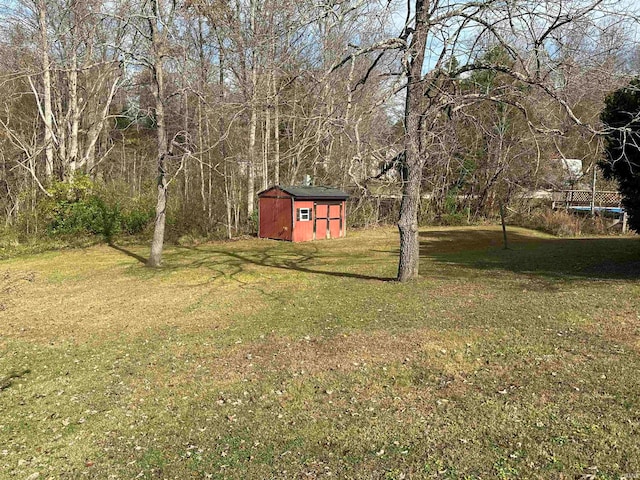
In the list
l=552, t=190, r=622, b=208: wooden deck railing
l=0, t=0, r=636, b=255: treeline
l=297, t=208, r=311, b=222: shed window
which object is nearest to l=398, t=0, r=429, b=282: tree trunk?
l=0, t=0, r=636, b=255: treeline

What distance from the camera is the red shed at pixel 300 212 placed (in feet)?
62.2

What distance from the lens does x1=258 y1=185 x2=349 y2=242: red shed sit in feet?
62.2

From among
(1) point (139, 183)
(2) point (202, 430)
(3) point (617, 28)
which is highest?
(3) point (617, 28)

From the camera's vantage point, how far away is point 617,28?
673 cm

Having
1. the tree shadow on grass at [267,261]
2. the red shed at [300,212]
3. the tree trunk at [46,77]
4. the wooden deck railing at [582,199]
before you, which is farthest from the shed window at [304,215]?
the wooden deck railing at [582,199]

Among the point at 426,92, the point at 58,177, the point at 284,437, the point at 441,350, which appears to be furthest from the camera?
the point at 58,177

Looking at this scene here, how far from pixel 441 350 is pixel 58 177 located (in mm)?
19582

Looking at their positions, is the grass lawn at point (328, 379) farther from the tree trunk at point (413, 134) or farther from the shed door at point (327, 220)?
the shed door at point (327, 220)

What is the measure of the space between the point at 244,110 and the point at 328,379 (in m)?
5.26

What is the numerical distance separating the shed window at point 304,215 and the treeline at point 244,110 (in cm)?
217

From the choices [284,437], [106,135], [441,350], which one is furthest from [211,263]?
[106,135]

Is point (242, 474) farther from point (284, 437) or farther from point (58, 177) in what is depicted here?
point (58, 177)

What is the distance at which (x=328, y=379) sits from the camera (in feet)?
16.3

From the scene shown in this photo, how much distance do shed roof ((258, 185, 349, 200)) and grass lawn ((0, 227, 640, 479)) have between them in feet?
29.5
